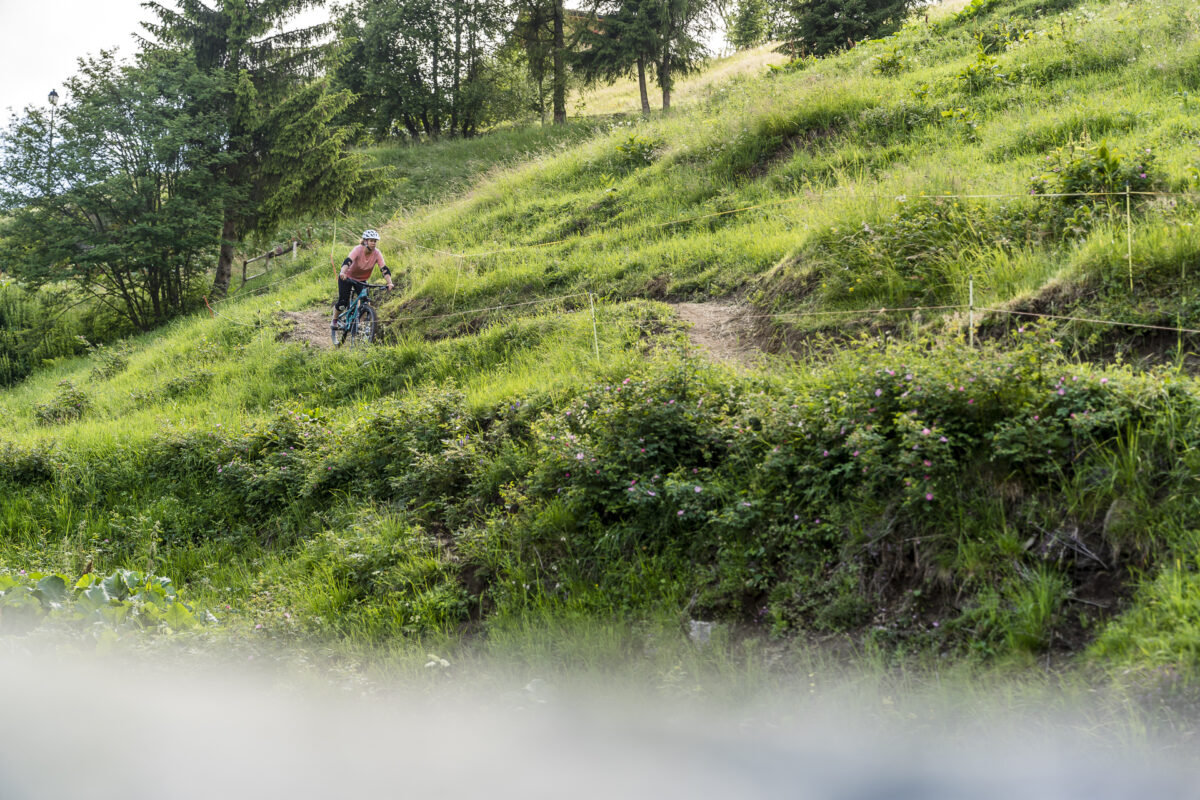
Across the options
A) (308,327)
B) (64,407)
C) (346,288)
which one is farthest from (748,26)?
(64,407)

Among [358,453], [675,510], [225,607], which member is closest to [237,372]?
[358,453]

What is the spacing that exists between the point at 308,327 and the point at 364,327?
2.55m

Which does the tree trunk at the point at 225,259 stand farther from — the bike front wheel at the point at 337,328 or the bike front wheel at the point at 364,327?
the bike front wheel at the point at 364,327

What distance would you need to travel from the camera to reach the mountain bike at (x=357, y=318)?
13.3 m

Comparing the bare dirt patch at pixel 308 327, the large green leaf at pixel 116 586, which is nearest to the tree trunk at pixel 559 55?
the bare dirt patch at pixel 308 327

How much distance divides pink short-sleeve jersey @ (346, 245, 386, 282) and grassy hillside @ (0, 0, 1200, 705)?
2.91 feet

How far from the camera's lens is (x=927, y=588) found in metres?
4.53

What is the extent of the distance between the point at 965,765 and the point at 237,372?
12.9m

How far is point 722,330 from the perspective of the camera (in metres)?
9.11

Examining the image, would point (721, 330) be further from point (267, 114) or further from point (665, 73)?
point (665, 73)

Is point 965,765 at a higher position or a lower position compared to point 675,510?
lower

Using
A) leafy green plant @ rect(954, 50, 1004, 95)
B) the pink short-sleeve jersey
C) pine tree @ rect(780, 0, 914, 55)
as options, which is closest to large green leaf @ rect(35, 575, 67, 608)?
the pink short-sleeve jersey

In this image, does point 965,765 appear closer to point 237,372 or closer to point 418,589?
point 418,589

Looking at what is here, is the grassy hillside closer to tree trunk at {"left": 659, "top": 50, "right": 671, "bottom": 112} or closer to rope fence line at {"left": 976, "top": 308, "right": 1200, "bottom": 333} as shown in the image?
rope fence line at {"left": 976, "top": 308, "right": 1200, "bottom": 333}
